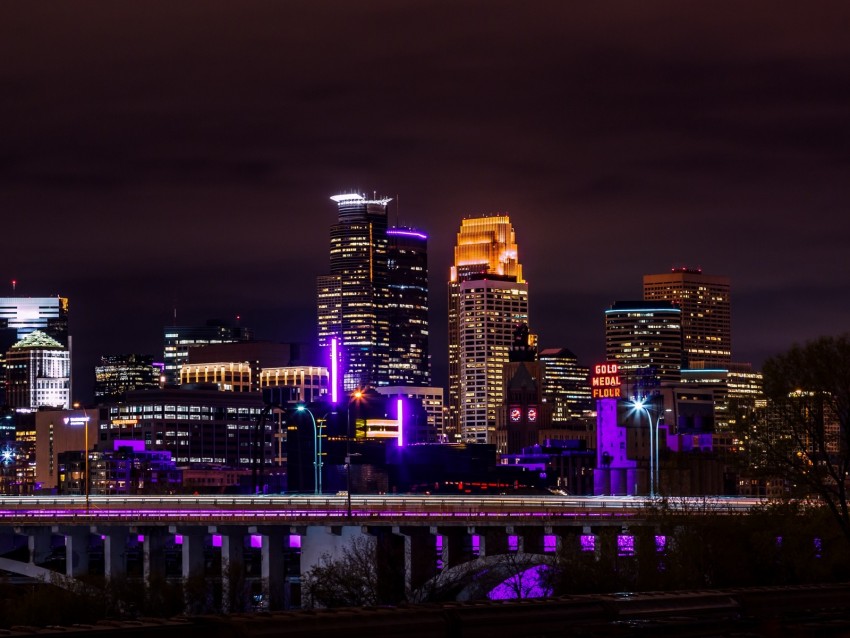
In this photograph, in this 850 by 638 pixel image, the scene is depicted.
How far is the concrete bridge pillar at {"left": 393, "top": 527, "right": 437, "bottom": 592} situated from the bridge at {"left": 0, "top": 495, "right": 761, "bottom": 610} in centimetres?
12

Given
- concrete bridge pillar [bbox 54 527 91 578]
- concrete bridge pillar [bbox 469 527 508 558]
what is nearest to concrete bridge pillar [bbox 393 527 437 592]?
concrete bridge pillar [bbox 469 527 508 558]

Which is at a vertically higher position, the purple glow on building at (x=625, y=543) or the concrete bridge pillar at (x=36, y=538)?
the purple glow on building at (x=625, y=543)

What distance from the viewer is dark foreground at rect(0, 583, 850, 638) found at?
38.4m

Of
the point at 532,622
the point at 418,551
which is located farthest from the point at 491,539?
the point at 532,622

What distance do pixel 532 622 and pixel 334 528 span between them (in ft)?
310

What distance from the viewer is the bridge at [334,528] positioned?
412 ft

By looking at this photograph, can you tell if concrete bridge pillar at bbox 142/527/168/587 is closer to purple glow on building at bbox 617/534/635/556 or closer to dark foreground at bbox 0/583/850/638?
purple glow on building at bbox 617/534/635/556

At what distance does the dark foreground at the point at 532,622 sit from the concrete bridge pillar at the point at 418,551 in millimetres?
82743

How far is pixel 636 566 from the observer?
85125 mm

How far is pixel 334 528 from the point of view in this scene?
13625cm

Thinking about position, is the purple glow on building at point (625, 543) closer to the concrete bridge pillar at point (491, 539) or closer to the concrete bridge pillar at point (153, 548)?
the concrete bridge pillar at point (491, 539)

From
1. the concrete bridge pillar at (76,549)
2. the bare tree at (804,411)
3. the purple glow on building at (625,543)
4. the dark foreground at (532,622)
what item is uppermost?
the bare tree at (804,411)

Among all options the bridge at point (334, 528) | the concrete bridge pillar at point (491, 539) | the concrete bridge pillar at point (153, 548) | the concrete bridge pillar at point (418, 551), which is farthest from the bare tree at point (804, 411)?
the concrete bridge pillar at point (153, 548)

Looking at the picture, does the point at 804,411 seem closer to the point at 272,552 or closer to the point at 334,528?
the point at 334,528
